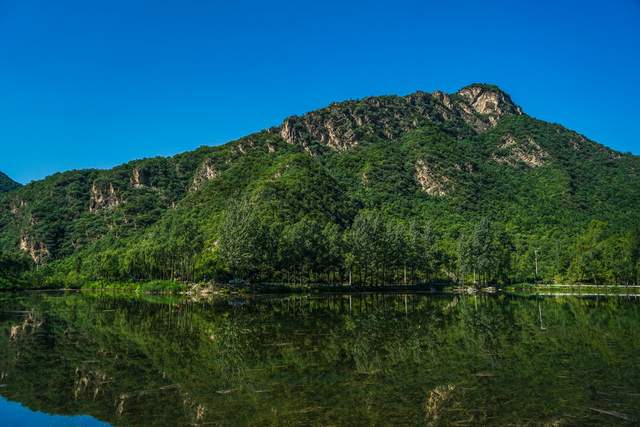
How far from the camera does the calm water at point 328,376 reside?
11758mm

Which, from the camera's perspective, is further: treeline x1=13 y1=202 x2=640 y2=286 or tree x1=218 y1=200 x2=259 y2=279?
treeline x1=13 y1=202 x2=640 y2=286

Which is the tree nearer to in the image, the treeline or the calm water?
the treeline

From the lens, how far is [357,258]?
305 feet

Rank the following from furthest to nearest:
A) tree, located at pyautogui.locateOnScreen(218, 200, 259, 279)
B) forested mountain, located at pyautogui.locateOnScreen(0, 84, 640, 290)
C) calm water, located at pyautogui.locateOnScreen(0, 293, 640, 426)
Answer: forested mountain, located at pyautogui.locateOnScreen(0, 84, 640, 290) → tree, located at pyautogui.locateOnScreen(218, 200, 259, 279) → calm water, located at pyautogui.locateOnScreen(0, 293, 640, 426)

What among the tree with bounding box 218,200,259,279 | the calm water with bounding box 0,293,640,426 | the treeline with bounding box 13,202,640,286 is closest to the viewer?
the calm water with bounding box 0,293,640,426

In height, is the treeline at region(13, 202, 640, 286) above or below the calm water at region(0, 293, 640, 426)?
Result: above

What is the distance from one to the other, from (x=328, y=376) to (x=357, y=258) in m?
77.5

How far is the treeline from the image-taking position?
90375 millimetres

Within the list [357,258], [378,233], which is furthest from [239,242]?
[378,233]

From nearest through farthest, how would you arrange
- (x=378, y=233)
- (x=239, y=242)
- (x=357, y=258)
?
(x=239, y=242) < (x=357, y=258) < (x=378, y=233)

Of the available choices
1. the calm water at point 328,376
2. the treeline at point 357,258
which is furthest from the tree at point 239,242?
the calm water at point 328,376

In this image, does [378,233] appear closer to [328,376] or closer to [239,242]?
[239,242]

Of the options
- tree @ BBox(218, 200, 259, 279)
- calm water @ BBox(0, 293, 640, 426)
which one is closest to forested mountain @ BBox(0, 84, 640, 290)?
tree @ BBox(218, 200, 259, 279)

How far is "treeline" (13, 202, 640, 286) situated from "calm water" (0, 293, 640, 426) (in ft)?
200
